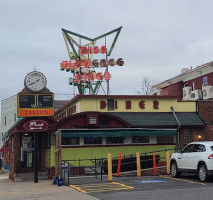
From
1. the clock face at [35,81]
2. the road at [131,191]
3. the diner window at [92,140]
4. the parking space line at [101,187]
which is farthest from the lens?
the diner window at [92,140]

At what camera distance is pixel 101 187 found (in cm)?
1598

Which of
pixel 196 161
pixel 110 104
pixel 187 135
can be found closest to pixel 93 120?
pixel 110 104

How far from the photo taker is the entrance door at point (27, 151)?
83.8 feet

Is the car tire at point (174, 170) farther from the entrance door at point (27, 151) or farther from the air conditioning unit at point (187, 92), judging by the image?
the air conditioning unit at point (187, 92)

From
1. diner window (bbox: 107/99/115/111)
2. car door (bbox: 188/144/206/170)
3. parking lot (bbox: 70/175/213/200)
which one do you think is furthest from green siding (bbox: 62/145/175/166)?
car door (bbox: 188/144/206/170)

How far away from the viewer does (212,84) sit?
1273 inches

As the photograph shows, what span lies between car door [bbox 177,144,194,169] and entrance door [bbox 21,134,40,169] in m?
11.1

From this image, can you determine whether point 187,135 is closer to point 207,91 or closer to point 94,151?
point 207,91

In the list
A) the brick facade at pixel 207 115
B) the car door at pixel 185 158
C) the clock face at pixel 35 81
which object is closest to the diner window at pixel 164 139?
the brick facade at pixel 207 115

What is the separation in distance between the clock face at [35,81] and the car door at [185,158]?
8998 millimetres

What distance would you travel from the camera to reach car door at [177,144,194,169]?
17.6m

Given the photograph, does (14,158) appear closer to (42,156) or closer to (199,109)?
(42,156)

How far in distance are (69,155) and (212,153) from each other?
1070 centimetres

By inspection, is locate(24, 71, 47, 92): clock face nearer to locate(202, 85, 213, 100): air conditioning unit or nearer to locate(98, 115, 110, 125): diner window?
locate(98, 115, 110, 125): diner window
